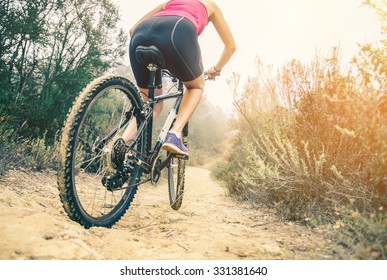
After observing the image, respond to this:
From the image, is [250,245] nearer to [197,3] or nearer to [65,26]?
[197,3]

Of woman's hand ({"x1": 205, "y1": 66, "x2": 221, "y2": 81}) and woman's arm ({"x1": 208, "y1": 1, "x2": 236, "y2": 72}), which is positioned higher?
woman's arm ({"x1": 208, "y1": 1, "x2": 236, "y2": 72})

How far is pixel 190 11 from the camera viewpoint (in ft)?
7.15

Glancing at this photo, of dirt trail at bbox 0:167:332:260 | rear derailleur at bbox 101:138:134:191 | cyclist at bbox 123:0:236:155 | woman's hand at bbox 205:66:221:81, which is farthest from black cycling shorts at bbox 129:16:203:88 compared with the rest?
dirt trail at bbox 0:167:332:260

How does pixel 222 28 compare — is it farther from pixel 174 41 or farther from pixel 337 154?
pixel 337 154

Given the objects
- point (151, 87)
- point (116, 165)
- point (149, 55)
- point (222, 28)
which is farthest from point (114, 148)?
point (222, 28)

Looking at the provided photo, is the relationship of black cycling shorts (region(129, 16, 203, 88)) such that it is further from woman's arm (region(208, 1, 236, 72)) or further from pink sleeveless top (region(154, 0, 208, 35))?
woman's arm (region(208, 1, 236, 72))

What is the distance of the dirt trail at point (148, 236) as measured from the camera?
1.38 metres

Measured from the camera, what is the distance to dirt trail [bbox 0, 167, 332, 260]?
1376 millimetres

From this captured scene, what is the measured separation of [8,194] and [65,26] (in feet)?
17.6

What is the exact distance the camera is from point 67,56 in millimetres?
6832

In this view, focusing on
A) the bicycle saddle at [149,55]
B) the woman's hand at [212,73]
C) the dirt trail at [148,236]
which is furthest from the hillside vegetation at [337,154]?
the bicycle saddle at [149,55]

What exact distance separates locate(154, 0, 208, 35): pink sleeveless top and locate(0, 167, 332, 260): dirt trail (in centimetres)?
150

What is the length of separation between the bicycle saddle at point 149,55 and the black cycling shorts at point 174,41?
0.13ft
